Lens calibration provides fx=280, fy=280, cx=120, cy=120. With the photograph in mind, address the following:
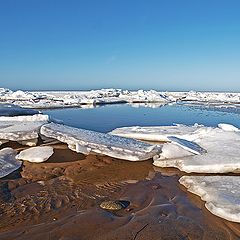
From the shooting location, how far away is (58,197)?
317 cm

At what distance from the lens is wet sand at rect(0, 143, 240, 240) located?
245 centimetres

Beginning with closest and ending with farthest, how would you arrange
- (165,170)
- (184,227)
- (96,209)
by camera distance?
(184,227) < (96,209) < (165,170)

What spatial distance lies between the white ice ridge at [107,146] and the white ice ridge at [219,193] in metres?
0.89

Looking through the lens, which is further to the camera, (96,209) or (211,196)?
(211,196)

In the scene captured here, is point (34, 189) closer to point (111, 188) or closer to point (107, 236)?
point (111, 188)

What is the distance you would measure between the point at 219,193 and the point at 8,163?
2972 millimetres

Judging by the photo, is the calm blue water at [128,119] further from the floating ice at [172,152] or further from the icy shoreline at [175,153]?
the floating ice at [172,152]

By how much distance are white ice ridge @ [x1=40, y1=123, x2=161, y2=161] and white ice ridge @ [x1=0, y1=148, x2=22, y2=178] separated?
82 cm

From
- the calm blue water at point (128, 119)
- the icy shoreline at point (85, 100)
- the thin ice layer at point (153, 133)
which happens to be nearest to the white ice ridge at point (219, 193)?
the thin ice layer at point (153, 133)

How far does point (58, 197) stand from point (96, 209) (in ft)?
1.77

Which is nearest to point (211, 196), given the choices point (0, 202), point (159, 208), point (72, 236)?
point (159, 208)

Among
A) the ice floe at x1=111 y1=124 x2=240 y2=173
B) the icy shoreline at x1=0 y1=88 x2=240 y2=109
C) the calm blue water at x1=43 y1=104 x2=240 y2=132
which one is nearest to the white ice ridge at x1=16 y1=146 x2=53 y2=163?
the ice floe at x1=111 y1=124 x2=240 y2=173

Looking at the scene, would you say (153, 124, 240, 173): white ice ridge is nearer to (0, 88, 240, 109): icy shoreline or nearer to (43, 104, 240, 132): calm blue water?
(43, 104, 240, 132): calm blue water

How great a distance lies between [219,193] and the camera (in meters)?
3.15
